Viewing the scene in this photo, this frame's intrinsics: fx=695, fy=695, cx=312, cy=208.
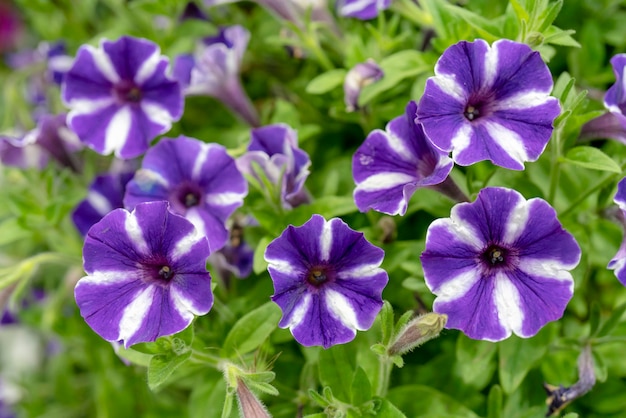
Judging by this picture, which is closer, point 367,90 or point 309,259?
point 309,259

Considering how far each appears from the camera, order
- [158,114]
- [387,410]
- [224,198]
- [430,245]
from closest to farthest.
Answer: [430,245] < [387,410] < [224,198] < [158,114]

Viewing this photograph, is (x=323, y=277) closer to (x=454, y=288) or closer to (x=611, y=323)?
(x=454, y=288)

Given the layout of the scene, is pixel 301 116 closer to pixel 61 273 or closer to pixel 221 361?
pixel 221 361

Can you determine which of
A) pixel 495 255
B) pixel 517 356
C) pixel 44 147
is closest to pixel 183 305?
pixel 495 255

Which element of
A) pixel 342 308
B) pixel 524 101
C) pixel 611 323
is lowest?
pixel 611 323

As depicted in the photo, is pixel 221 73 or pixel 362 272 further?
pixel 221 73

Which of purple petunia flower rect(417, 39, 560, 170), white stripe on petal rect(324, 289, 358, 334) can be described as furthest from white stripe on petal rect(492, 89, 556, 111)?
white stripe on petal rect(324, 289, 358, 334)

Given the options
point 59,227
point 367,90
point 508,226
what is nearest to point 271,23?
point 367,90

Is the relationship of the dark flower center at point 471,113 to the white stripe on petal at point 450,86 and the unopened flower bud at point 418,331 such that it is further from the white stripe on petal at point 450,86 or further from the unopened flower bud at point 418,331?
the unopened flower bud at point 418,331
